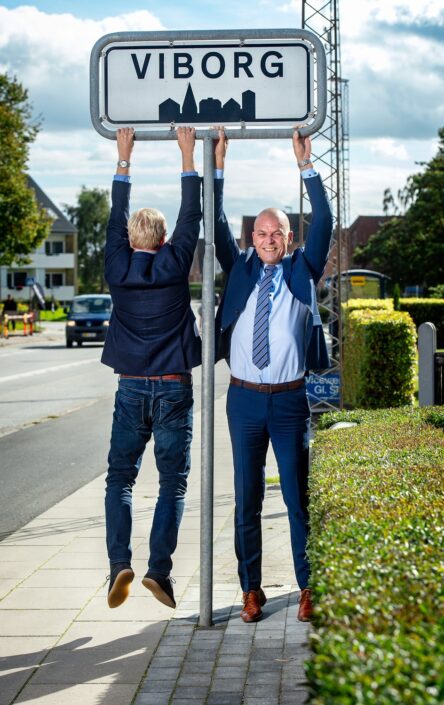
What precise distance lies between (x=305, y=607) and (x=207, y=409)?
1012 mm

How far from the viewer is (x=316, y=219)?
533 cm

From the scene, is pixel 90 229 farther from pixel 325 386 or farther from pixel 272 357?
pixel 272 357

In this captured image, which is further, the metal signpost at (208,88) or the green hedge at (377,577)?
the metal signpost at (208,88)

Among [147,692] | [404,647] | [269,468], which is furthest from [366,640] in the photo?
[269,468]

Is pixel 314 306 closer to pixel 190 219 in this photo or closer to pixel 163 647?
pixel 190 219

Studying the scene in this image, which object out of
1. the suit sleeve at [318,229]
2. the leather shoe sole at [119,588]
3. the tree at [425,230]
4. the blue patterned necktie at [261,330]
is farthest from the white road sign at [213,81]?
the tree at [425,230]

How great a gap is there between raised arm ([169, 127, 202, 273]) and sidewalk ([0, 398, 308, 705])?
169 centimetres

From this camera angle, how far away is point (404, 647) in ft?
7.30

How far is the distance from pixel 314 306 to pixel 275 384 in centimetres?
41

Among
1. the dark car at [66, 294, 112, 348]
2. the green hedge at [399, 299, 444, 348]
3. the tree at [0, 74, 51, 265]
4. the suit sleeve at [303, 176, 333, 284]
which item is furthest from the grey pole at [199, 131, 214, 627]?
the tree at [0, 74, 51, 265]

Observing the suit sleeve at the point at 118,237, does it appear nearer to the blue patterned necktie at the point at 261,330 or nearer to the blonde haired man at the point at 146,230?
the blonde haired man at the point at 146,230

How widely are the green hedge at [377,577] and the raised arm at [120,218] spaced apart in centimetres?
130

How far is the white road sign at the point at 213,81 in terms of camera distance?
5.20 meters

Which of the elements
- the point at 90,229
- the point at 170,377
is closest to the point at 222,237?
the point at 170,377
